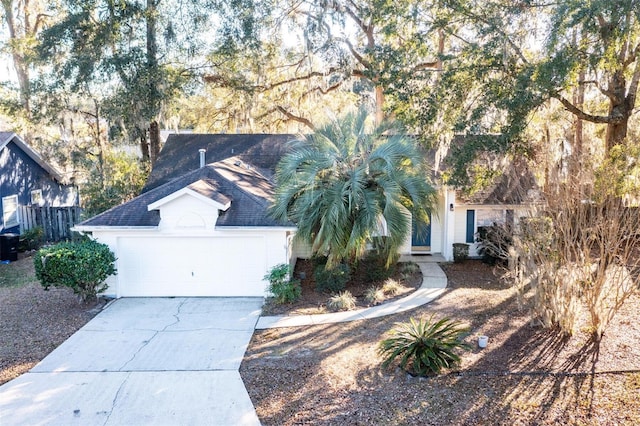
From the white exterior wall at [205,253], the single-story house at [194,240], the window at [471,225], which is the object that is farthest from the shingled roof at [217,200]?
the window at [471,225]

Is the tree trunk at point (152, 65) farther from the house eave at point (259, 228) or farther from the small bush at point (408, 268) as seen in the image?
the small bush at point (408, 268)

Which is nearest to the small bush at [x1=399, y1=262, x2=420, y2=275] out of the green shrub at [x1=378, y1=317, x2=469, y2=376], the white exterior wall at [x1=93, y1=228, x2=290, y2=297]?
the white exterior wall at [x1=93, y1=228, x2=290, y2=297]

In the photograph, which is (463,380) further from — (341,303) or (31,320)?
(31,320)

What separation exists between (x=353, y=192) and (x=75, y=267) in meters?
6.67

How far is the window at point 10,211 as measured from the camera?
17750 millimetres

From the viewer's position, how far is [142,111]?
1819 cm

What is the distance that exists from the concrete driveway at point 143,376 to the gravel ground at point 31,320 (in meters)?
0.29

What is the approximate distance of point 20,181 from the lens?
18891 mm

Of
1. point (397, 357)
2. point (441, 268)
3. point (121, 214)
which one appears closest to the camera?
point (397, 357)

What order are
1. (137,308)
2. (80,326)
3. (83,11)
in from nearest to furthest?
1. (80,326)
2. (137,308)
3. (83,11)

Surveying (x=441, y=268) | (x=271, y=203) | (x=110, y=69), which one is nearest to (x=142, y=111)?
(x=110, y=69)

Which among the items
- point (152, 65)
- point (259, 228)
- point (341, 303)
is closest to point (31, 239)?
point (152, 65)

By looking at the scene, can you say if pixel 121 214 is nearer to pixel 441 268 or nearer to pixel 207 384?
pixel 207 384

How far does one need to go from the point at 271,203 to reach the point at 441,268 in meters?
6.16
